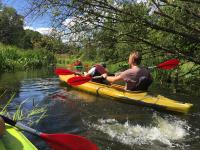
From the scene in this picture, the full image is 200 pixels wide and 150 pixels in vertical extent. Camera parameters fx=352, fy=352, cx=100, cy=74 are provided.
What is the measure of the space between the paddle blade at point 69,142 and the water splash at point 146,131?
2488 mm

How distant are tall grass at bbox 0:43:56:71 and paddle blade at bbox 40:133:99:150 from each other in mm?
15046

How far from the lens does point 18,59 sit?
2453cm

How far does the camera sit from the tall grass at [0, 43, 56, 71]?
812 inches

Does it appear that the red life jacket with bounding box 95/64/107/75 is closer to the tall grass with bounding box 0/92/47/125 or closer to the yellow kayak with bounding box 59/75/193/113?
the yellow kayak with bounding box 59/75/193/113

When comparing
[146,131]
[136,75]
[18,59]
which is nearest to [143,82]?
[136,75]

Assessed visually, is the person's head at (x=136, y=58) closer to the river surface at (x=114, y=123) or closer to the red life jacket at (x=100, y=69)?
the river surface at (x=114, y=123)

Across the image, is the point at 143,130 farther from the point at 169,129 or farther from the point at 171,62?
the point at 171,62

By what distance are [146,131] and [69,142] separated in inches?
141

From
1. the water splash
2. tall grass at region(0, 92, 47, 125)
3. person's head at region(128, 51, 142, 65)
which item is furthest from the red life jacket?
the water splash

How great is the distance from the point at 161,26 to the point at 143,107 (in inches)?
85.7

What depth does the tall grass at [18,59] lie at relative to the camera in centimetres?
2062

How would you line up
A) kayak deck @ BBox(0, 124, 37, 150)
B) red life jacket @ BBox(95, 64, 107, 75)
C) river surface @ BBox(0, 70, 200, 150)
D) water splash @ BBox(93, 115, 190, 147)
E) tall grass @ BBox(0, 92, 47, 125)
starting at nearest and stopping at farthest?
kayak deck @ BBox(0, 124, 37, 150), tall grass @ BBox(0, 92, 47, 125), river surface @ BBox(0, 70, 200, 150), water splash @ BBox(93, 115, 190, 147), red life jacket @ BBox(95, 64, 107, 75)

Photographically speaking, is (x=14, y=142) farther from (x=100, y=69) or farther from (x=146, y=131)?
(x=100, y=69)

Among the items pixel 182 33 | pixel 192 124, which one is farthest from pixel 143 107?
pixel 182 33
